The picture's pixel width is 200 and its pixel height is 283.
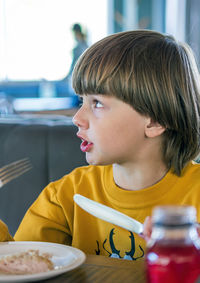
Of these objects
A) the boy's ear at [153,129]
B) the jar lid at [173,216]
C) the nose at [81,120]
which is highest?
the jar lid at [173,216]

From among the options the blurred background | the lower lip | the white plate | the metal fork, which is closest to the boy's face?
the lower lip

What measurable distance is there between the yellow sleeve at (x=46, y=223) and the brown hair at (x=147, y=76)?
328 millimetres

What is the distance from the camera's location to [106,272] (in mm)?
843

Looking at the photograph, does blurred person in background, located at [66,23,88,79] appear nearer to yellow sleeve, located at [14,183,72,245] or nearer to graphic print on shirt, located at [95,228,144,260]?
yellow sleeve, located at [14,183,72,245]

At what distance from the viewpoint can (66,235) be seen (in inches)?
53.7

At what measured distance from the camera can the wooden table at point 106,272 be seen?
802 mm

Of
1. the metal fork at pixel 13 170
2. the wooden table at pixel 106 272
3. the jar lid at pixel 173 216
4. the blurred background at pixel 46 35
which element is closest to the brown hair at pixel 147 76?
the wooden table at pixel 106 272

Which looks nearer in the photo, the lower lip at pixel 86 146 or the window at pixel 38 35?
the lower lip at pixel 86 146

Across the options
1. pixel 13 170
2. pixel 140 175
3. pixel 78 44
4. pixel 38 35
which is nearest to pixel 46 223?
pixel 140 175

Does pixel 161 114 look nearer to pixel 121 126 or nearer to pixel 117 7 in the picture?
pixel 121 126

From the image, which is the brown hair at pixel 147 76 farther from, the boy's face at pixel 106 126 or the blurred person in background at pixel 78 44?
the blurred person in background at pixel 78 44

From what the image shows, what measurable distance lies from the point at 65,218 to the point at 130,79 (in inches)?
17.4

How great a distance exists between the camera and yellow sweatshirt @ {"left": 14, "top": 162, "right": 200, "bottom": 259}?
48.2 inches

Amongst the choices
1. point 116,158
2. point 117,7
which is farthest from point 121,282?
point 117,7
